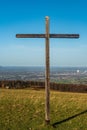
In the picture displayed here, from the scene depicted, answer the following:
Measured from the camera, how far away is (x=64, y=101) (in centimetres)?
2095

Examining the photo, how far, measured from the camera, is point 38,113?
18.4 m

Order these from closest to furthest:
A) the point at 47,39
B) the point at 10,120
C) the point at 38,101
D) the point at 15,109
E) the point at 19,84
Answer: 1. the point at 47,39
2. the point at 10,120
3. the point at 15,109
4. the point at 38,101
5. the point at 19,84

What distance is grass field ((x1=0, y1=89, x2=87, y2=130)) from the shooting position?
54.6 feet

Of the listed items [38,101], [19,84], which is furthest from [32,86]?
[38,101]

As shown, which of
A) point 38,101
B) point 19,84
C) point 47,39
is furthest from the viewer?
point 19,84

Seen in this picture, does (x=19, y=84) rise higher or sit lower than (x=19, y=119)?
higher

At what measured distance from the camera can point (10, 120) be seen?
1736 cm

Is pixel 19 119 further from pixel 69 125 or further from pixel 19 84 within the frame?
pixel 19 84

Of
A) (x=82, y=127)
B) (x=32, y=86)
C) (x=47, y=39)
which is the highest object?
(x=47, y=39)

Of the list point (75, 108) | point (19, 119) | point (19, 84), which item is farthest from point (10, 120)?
point (19, 84)

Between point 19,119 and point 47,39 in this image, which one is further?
point 19,119

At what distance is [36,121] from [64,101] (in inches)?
168

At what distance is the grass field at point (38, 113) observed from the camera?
16.7m

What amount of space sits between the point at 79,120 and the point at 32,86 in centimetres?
1482
